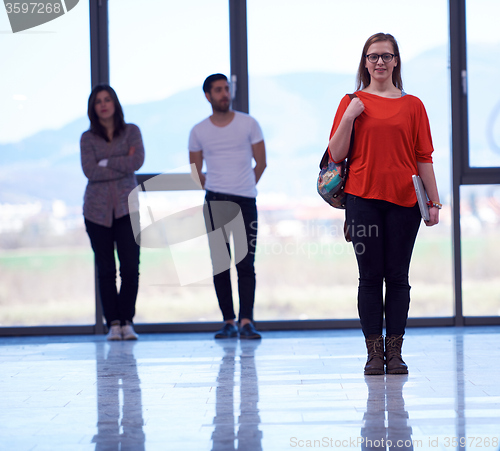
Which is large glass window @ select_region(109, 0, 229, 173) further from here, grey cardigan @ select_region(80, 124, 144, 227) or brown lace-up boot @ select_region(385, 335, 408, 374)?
brown lace-up boot @ select_region(385, 335, 408, 374)

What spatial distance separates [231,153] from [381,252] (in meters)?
1.45

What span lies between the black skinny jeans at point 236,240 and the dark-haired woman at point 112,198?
0.46 metres

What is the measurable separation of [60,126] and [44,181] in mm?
355

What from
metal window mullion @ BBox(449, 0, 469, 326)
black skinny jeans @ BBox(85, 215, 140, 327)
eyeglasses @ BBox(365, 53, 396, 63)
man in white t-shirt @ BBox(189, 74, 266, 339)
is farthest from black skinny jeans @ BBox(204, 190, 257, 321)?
eyeglasses @ BBox(365, 53, 396, 63)

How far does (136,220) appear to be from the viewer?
12.8 ft

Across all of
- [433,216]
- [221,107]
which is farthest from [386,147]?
[221,107]

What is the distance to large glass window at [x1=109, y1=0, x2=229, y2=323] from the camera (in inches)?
164

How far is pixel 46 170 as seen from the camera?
420 cm

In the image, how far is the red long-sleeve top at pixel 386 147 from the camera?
254 cm

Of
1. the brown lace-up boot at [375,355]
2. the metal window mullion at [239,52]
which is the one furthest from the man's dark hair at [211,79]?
the brown lace-up boot at [375,355]

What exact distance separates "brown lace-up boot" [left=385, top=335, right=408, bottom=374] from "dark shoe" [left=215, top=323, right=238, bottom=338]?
53.9 inches

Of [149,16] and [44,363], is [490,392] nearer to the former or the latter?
[44,363]

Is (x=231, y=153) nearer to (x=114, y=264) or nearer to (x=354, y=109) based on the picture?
(x=114, y=264)

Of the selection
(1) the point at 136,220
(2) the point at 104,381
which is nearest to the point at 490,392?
(2) the point at 104,381
